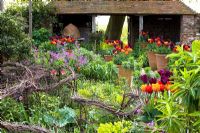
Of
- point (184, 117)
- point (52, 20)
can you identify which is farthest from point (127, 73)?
point (52, 20)

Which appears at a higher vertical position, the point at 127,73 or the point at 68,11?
the point at 68,11

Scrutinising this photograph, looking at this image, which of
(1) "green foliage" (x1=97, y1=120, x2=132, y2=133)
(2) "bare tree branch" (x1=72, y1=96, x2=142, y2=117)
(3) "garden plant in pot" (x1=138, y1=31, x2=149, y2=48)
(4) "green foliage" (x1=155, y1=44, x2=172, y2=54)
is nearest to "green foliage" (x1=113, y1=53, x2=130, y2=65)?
(4) "green foliage" (x1=155, y1=44, x2=172, y2=54)

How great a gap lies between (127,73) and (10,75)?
4.07m

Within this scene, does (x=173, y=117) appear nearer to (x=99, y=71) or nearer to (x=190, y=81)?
(x=190, y=81)

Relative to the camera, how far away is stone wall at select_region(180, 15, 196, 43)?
20139 mm

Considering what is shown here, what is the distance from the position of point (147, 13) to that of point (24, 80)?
14857 millimetres

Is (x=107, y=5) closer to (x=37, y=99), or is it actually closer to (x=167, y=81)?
(x=37, y=99)

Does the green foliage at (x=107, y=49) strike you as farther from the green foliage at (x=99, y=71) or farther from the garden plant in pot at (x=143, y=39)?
the green foliage at (x=99, y=71)

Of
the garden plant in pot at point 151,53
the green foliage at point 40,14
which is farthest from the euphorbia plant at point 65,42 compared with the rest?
the green foliage at point 40,14

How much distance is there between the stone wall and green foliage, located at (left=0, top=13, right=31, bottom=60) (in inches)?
477

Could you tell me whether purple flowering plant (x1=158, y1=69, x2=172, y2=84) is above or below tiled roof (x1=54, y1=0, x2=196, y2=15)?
below

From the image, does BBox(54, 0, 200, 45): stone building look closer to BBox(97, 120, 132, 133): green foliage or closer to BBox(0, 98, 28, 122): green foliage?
BBox(0, 98, 28, 122): green foliage

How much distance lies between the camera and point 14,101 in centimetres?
604

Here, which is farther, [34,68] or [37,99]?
[34,68]
